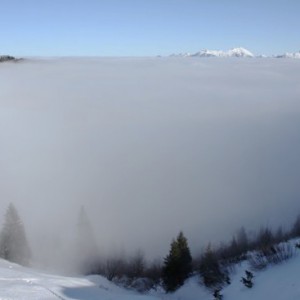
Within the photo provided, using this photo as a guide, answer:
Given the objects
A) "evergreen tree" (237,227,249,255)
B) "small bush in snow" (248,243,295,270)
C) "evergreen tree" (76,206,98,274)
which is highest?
"small bush in snow" (248,243,295,270)

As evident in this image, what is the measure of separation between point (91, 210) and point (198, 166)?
76.4 m

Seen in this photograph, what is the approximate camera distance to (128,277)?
1722 inches

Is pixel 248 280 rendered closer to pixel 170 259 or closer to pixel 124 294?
pixel 124 294

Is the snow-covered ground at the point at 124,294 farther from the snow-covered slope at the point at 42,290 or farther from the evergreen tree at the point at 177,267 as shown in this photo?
the evergreen tree at the point at 177,267

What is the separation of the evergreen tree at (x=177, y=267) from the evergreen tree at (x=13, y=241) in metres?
18.2

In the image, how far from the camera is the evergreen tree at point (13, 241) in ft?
149

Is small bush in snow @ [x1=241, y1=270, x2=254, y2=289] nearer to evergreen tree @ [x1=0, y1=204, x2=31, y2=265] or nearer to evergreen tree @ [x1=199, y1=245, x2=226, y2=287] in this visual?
evergreen tree @ [x1=199, y1=245, x2=226, y2=287]

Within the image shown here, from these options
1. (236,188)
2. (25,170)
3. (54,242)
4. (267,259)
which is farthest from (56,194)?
(267,259)

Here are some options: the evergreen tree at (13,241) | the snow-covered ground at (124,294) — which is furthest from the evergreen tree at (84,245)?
the snow-covered ground at (124,294)

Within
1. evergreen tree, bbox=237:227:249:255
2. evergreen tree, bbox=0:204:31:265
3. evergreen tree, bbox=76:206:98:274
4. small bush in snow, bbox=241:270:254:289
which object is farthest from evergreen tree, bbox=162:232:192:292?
evergreen tree, bbox=76:206:98:274

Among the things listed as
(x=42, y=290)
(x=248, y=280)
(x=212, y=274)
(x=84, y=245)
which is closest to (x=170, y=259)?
(x=212, y=274)

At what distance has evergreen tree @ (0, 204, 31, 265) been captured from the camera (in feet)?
149

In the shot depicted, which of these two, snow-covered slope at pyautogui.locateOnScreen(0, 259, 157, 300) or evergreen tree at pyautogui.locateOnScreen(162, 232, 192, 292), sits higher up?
snow-covered slope at pyautogui.locateOnScreen(0, 259, 157, 300)

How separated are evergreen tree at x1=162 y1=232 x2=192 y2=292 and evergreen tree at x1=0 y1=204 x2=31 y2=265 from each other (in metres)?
18.2
